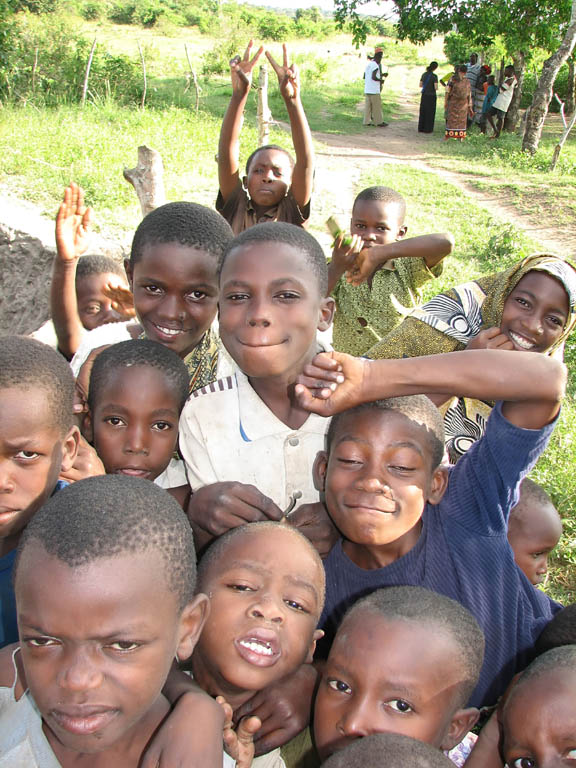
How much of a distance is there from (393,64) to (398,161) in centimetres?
2066

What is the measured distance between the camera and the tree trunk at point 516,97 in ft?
46.9

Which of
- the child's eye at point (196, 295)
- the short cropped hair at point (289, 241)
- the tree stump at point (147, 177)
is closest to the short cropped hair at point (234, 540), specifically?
the short cropped hair at point (289, 241)

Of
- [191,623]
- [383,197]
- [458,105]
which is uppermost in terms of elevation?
[458,105]

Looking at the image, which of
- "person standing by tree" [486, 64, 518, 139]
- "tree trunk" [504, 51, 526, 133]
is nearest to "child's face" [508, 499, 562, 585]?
"person standing by tree" [486, 64, 518, 139]

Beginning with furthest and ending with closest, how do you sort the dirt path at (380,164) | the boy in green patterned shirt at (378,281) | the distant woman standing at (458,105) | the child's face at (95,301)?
the distant woman standing at (458,105)
the dirt path at (380,164)
the boy in green patterned shirt at (378,281)
the child's face at (95,301)

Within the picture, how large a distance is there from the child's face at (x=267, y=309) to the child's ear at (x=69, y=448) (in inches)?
18.7

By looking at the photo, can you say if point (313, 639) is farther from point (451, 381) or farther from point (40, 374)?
point (40, 374)

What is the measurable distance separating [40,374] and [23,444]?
0.19m

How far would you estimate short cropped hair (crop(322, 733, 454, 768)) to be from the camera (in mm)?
972

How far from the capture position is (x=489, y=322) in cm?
241

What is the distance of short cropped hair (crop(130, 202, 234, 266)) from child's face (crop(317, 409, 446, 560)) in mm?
902

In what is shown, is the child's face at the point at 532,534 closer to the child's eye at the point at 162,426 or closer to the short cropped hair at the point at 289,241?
the short cropped hair at the point at 289,241

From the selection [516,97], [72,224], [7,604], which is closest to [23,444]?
[7,604]

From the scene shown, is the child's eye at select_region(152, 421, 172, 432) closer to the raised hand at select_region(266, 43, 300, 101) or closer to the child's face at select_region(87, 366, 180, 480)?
the child's face at select_region(87, 366, 180, 480)
